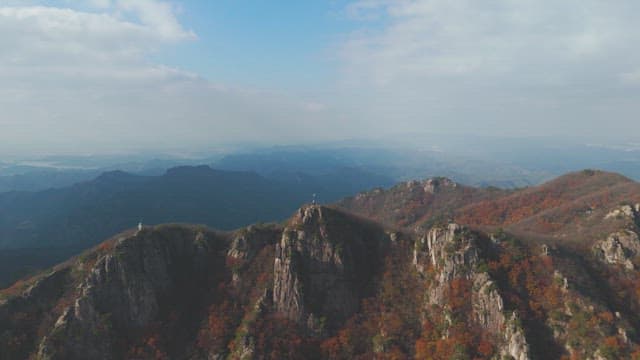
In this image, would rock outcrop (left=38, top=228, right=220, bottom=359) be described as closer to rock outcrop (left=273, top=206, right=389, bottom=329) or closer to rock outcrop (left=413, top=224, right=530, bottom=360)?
rock outcrop (left=273, top=206, right=389, bottom=329)

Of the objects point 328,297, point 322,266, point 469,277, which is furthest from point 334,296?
point 469,277

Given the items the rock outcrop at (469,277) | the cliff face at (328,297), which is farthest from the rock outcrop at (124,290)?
the rock outcrop at (469,277)

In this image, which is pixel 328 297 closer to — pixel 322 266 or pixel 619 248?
pixel 322 266

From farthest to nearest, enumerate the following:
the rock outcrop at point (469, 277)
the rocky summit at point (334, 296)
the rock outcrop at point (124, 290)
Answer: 1. the rock outcrop at point (124, 290)
2. the rocky summit at point (334, 296)
3. the rock outcrop at point (469, 277)

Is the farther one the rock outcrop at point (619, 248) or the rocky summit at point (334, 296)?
the rock outcrop at point (619, 248)

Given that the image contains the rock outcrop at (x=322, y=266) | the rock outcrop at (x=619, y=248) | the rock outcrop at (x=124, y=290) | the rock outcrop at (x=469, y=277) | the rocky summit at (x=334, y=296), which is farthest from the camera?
the rock outcrop at (x=619, y=248)

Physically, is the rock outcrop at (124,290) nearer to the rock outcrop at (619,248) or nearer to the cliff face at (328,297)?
the cliff face at (328,297)

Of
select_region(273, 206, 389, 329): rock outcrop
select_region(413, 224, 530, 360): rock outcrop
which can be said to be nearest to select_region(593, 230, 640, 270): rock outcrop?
select_region(413, 224, 530, 360): rock outcrop
